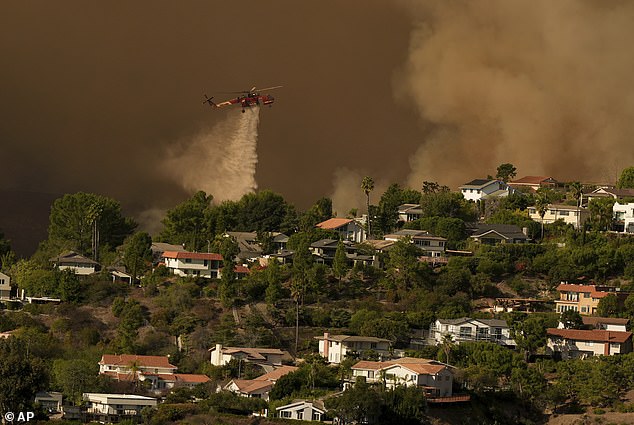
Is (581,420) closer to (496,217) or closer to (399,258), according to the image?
(399,258)

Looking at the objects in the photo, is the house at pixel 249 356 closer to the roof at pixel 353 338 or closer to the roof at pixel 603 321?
the roof at pixel 353 338

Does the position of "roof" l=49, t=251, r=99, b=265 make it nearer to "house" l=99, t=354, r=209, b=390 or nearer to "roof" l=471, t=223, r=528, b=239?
"house" l=99, t=354, r=209, b=390

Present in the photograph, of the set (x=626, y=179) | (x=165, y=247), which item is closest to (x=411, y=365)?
(x=165, y=247)

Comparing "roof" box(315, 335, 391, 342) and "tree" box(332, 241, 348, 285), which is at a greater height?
"tree" box(332, 241, 348, 285)

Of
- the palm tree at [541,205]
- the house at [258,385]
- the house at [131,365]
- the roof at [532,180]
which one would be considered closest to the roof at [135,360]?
the house at [131,365]

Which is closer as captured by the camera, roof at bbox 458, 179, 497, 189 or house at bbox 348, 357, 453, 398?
house at bbox 348, 357, 453, 398

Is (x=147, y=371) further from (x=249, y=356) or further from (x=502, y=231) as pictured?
(x=502, y=231)

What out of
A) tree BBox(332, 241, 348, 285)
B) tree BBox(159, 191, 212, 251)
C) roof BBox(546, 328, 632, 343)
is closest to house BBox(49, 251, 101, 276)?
tree BBox(159, 191, 212, 251)
